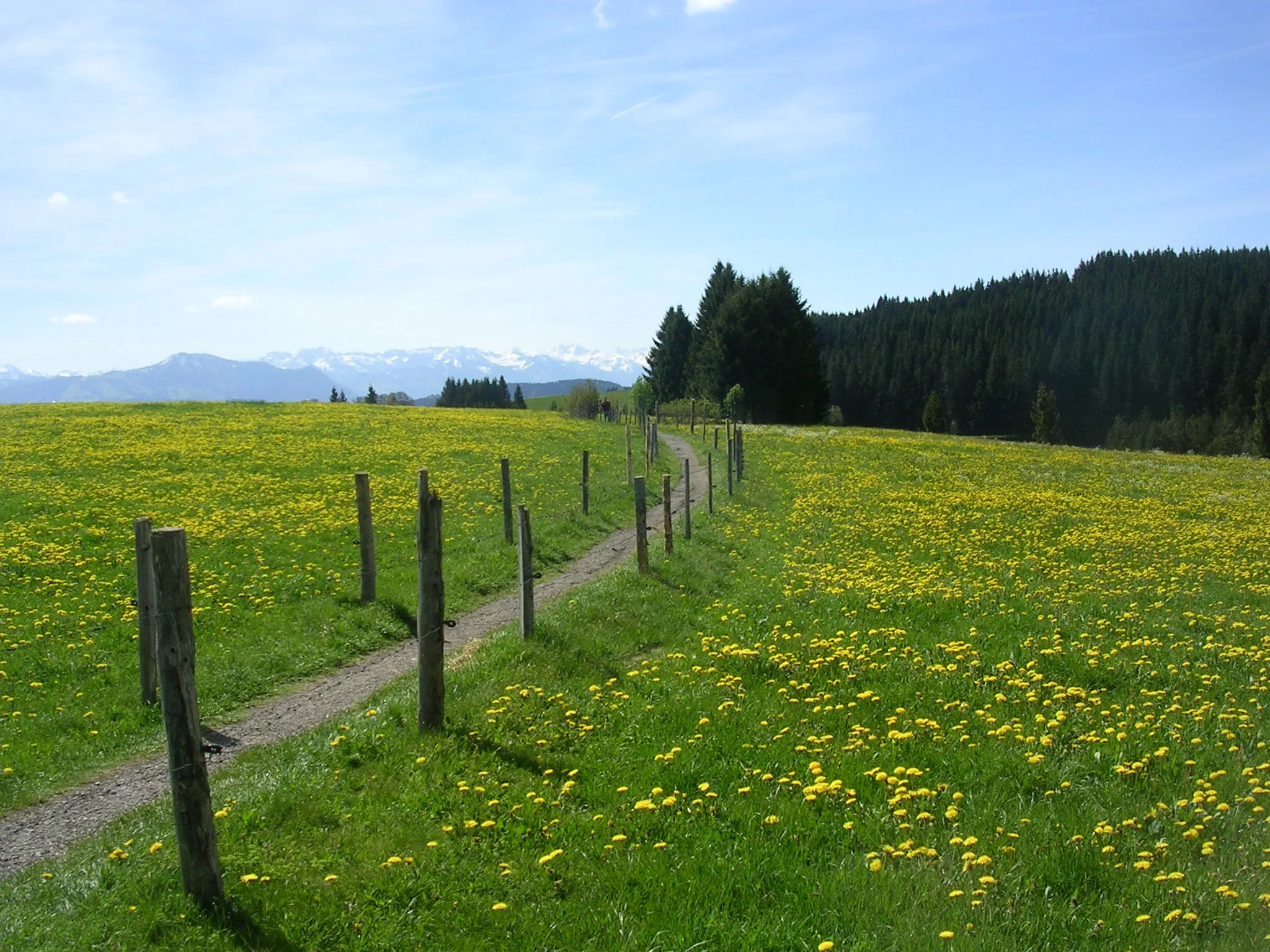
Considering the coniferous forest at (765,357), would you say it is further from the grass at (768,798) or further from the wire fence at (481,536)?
the grass at (768,798)

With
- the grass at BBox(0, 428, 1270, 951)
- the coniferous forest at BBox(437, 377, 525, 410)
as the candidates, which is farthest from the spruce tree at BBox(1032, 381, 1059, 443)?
the grass at BBox(0, 428, 1270, 951)

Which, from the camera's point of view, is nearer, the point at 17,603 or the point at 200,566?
the point at 17,603

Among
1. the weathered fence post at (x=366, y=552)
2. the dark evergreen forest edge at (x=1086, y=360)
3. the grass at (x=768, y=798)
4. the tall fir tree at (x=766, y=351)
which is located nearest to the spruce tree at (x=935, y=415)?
the dark evergreen forest edge at (x=1086, y=360)

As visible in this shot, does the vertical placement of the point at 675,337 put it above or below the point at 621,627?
above

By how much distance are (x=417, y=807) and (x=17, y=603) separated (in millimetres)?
11245

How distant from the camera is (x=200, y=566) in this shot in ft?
56.7

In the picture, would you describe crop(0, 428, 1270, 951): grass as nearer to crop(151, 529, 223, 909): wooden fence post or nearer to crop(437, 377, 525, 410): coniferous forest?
crop(151, 529, 223, 909): wooden fence post

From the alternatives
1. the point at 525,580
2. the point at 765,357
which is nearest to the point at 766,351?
the point at 765,357

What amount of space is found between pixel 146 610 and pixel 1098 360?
16441 centimetres

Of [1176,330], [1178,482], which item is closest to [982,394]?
[1176,330]

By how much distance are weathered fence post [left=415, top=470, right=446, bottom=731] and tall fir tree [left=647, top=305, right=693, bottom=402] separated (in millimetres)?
100933

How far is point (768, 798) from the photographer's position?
7215mm

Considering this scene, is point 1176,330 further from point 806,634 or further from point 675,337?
point 806,634

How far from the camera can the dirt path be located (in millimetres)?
7719
